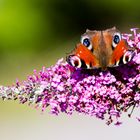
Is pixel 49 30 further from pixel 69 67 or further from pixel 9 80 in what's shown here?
pixel 69 67

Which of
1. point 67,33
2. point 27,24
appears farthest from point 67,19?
point 27,24

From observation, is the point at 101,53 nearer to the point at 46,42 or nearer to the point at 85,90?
the point at 85,90

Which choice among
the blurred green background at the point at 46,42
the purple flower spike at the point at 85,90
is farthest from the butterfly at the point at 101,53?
the blurred green background at the point at 46,42

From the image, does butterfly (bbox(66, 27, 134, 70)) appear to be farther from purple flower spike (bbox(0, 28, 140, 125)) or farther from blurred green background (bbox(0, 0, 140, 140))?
blurred green background (bbox(0, 0, 140, 140))

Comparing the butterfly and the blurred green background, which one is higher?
the blurred green background

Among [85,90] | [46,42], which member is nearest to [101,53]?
[85,90]

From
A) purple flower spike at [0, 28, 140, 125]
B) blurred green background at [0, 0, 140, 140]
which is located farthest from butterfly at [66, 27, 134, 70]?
blurred green background at [0, 0, 140, 140]

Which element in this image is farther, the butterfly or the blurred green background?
the blurred green background
